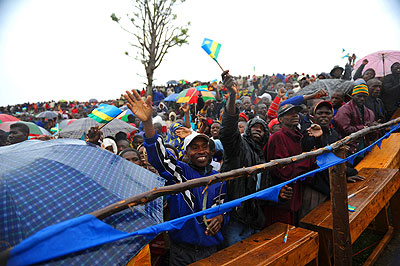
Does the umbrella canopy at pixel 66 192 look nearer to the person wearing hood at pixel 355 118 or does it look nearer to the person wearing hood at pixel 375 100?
the person wearing hood at pixel 355 118

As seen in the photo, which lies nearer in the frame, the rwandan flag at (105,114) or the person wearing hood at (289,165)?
the person wearing hood at (289,165)

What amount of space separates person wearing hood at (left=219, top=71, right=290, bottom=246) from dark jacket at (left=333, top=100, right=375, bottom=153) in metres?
2.87

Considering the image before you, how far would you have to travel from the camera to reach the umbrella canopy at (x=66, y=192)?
106cm

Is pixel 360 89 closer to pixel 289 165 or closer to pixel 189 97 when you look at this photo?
pixel 289 165

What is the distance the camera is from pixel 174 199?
240cm

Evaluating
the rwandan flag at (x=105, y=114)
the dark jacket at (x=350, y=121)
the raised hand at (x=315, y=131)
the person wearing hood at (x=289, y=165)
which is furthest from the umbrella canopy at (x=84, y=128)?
the dark jacket at (x=350, y=121)

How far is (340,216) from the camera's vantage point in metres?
→ 2.38

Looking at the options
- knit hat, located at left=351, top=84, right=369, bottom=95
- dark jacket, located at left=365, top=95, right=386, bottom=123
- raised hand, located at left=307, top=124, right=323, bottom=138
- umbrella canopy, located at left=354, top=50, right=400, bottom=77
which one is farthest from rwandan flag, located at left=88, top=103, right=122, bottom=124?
umbrella canopy, located at left=354, top=50, right=400, bottom=77

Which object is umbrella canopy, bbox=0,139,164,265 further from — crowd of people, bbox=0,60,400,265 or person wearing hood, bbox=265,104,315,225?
person wearing hood, bbox=265,104,315,225

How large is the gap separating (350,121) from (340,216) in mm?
3139

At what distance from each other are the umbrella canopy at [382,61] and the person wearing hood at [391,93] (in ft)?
2.72

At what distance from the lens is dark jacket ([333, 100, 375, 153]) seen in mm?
4758

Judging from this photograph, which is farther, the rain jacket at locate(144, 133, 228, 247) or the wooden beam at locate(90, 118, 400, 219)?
the rain jacket at locate(144, 133, 228, 247)

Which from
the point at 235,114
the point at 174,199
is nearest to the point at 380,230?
the point at 235,114
